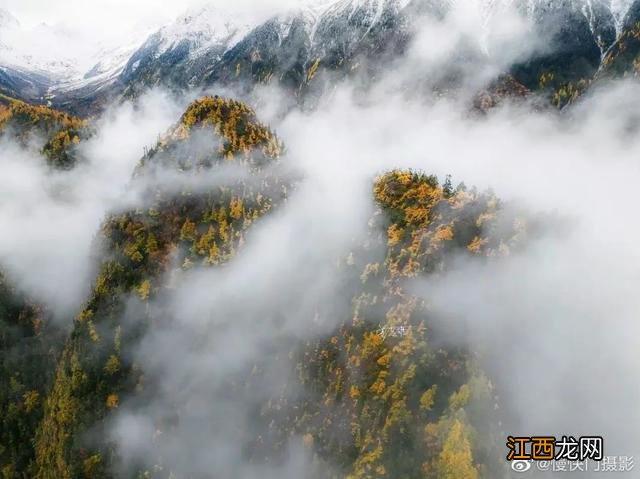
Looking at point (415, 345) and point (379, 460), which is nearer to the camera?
point (379, 460)

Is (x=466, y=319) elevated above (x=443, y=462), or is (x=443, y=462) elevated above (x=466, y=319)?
(x=466, y=319)

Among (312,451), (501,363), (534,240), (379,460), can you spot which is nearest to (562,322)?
(534,240)

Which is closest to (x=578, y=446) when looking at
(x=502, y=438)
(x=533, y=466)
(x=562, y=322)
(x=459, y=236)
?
(x=533, y=466)

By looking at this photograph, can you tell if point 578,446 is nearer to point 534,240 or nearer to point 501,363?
point 501,363

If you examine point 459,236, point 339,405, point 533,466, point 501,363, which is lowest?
point 533,466

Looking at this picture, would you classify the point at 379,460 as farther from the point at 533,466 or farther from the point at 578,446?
the point at 578,446

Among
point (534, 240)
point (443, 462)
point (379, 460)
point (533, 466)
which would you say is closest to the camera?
point (533, 466)

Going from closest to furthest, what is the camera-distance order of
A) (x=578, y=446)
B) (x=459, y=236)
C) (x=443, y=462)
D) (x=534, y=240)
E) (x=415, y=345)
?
(x=578, y=446) < (x=443, y=462) < (x=415, y=345) < (x=459, y=236) < (x=534, y=240)

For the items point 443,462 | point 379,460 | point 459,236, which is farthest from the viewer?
point 459,236

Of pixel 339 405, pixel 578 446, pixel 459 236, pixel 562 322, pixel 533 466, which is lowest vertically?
pixel 578 446
